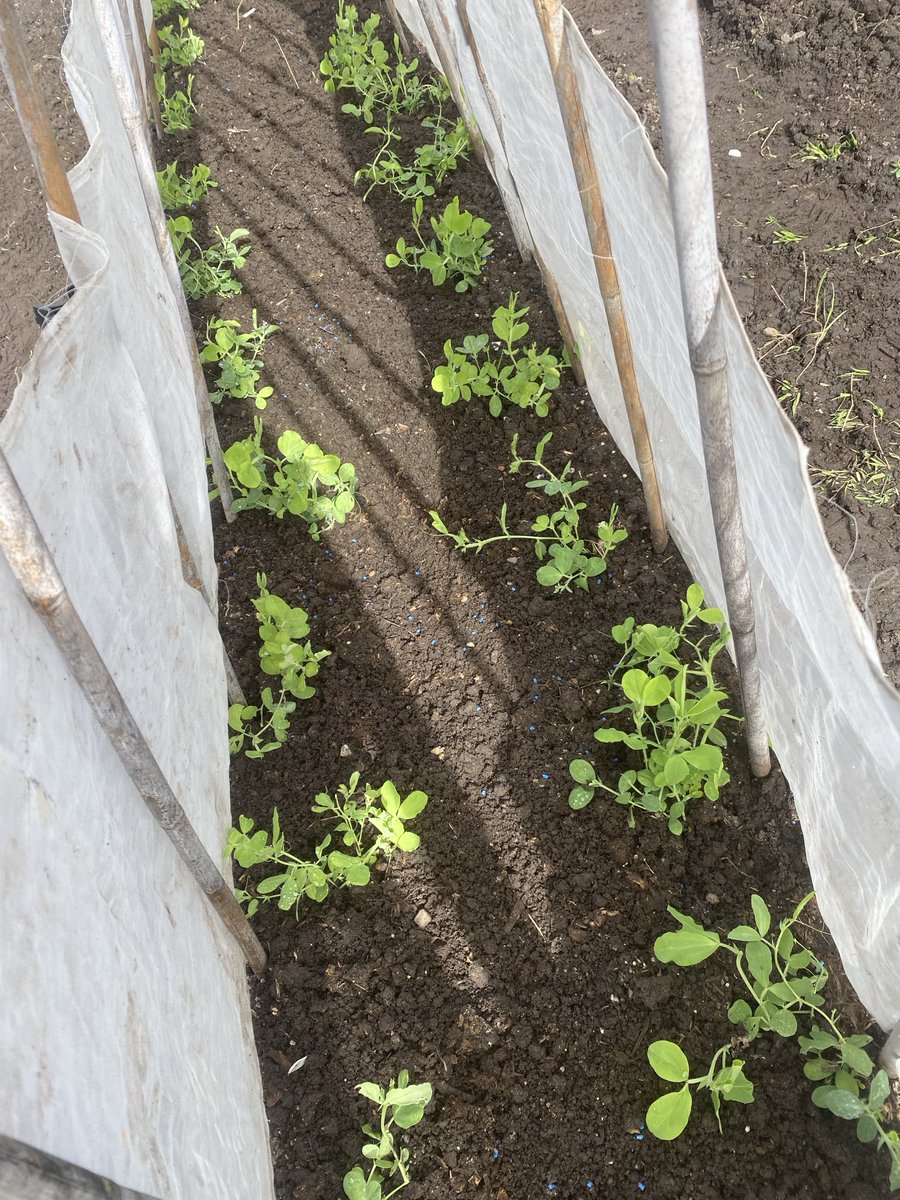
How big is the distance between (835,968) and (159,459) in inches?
68.8

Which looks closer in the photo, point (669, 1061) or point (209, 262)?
point (669, 1061)

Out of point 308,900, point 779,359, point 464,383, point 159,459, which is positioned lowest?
point 308,900

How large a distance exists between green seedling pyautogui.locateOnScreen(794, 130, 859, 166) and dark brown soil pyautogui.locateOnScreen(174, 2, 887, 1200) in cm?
127

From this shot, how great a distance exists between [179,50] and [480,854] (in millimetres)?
4961

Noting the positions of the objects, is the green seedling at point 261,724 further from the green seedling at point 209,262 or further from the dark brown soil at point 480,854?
the green seedling at point 209,262

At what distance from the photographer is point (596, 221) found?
2.27m

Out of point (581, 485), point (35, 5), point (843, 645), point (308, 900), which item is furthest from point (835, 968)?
point (35, 5)

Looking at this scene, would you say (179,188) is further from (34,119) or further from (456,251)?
(34,119)

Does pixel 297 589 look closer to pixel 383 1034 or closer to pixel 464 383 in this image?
pixel 464 383

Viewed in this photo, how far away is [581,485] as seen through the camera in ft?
9.11

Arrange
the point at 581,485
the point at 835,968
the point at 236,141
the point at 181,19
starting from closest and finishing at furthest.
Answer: the point at 835,968, the point at 581,485, the point at 236,141, the point at 181,19

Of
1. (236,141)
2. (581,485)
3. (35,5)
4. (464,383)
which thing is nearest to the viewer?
(581,485)

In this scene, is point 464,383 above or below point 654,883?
above

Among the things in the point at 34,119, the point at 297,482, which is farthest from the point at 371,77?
the point at 34,119
